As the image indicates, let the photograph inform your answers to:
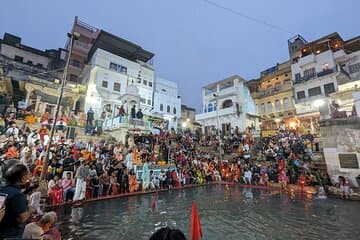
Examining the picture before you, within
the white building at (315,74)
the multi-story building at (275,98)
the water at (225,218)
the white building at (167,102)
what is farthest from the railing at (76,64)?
the white building at (315,74)

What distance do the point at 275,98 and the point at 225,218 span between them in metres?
29.6

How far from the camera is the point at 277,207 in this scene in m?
8.09

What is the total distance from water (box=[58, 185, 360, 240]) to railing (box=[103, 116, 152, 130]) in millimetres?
8516

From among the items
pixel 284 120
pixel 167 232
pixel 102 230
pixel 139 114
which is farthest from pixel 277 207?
pixel 284 120

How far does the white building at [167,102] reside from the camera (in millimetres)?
32500

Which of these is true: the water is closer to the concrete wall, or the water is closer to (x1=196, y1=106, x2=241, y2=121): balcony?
the concrete wall

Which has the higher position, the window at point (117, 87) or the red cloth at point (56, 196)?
the window at point (117, 87)

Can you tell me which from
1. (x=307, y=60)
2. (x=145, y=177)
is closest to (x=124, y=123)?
(x=145, y=177)

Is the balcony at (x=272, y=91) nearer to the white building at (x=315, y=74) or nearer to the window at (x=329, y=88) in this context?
the white building at (x=315, y=74)

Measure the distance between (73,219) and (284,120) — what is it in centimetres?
3091

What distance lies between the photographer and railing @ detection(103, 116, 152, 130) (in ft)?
55.1

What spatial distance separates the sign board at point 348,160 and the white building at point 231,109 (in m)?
17.2

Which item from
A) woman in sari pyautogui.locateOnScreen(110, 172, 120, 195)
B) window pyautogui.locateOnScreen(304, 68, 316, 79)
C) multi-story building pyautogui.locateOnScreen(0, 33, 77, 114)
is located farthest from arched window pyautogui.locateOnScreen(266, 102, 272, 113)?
multi-story building pyautogui.locateOnScreen(0, 33, 77, 114)

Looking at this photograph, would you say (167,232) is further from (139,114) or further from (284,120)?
(284,120)
